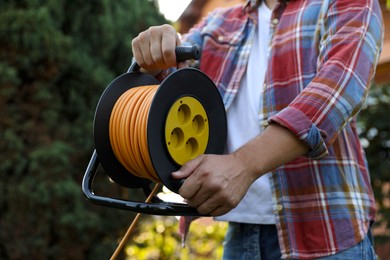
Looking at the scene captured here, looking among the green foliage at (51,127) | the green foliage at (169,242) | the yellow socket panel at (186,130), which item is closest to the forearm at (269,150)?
the yellow socket panel at (186,130)

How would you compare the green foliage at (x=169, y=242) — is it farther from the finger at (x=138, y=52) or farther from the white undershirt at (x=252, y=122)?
the finger at (x=138, y=52)

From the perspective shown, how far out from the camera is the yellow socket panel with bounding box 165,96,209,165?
1.52 metres

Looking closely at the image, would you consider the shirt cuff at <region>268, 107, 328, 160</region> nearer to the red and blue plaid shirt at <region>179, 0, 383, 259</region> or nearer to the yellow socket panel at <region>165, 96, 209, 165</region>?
the red and blue plaid shirt at <region>179, 0, 383, 259</region>

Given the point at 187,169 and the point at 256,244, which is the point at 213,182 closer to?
the point at 187,169

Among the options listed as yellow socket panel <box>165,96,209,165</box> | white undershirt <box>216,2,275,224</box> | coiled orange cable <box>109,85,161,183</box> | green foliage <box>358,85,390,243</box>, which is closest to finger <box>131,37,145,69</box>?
coiled orange cable <box>109,85,161,183</box>

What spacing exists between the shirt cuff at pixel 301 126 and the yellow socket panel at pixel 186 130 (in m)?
0.18

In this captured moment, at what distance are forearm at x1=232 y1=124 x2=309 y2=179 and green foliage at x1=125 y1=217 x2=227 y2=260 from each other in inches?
157

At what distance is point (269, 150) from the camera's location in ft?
4.92

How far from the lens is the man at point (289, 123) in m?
1.51

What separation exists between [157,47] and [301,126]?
0.47 m

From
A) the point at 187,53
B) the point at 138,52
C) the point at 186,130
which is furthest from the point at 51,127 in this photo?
the point at 186,130

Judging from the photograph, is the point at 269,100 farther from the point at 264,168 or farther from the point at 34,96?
the point at 34,96

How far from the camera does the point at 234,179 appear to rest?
1.44m

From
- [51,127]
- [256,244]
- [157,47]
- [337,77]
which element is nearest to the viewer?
[337,77]
